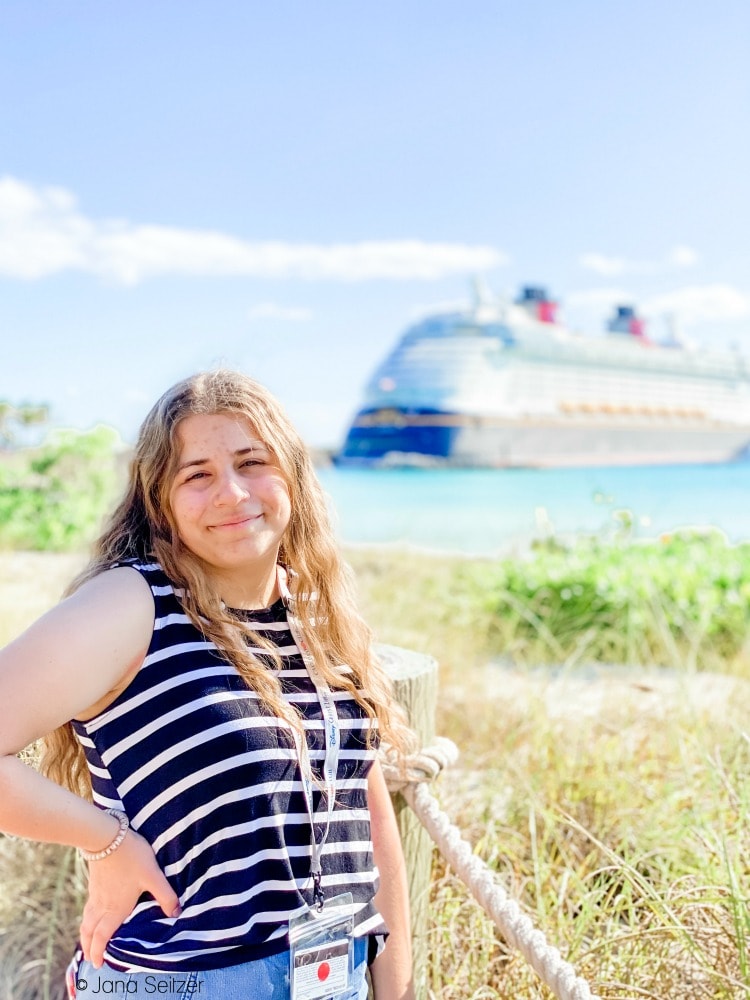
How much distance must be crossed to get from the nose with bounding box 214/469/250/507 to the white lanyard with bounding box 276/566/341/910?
0.24 metres

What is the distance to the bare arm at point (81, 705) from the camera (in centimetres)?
115

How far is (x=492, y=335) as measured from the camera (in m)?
53.2

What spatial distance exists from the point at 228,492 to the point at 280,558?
10.5 inches

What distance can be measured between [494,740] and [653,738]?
0.55 metres

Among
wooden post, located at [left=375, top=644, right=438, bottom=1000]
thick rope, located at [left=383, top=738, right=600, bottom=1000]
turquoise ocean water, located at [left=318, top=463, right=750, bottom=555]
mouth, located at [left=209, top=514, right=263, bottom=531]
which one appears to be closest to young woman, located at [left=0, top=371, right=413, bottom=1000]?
mouth, located at [left=209, top=514, right=263, bottom=531]

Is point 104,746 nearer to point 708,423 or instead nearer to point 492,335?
point 492,335

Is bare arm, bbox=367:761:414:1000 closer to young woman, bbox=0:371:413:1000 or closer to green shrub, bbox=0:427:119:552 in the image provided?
young woman, bbox=0:371:413:1000

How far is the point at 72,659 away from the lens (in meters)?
1.17

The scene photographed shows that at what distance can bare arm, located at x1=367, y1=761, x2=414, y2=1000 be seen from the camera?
1.54 metres

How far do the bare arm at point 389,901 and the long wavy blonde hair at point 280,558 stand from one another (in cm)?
11

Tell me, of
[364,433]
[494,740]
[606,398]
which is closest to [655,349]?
[606,398]

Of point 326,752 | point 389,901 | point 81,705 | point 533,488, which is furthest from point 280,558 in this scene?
point 533,488

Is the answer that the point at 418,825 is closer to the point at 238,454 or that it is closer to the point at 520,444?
the point at 238,454

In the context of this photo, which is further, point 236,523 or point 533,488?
point 533,488
